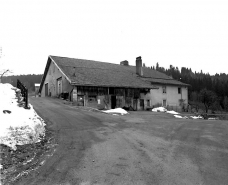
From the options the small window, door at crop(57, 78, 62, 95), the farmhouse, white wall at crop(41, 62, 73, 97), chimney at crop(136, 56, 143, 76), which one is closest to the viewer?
the farmhouse

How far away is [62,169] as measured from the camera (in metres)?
4.70

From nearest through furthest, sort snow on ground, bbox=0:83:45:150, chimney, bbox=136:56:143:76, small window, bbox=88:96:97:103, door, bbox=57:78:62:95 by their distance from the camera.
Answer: snow on ground, bbox=0:83:45:150
small window, bbox=88:96:97:103
door, bbox=57:78:62:95
chimney, bbox=136:56:143:76

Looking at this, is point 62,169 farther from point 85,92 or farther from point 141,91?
point 141,91

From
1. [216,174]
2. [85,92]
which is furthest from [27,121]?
[85,92]

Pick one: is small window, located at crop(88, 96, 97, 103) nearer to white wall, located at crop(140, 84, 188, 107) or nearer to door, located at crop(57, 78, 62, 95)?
door, located at crop(57, 78, 62, 95)

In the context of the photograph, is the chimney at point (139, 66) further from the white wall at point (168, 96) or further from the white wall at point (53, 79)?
the white wall at point (53, 79)

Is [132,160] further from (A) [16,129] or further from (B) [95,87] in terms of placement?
(B) [95,87]

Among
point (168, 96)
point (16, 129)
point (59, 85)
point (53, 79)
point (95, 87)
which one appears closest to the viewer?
point (16, 129)

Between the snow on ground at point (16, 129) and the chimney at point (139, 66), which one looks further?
the chimney at point (139, 66)

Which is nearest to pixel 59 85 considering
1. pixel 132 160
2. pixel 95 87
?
pixel 95 87

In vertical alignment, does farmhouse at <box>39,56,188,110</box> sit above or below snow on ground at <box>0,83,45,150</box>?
above

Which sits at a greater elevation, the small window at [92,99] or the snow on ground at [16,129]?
the small window at [92,99]

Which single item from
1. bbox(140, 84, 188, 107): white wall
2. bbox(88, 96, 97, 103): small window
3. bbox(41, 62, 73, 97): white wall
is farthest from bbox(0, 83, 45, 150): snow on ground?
bbox(140, 84, 188, 107): white wall

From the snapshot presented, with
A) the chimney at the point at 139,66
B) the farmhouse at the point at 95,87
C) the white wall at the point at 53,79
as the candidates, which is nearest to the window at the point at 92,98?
the farmhouse at the point at 95,87
